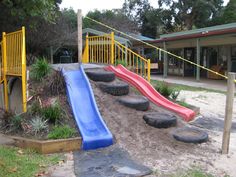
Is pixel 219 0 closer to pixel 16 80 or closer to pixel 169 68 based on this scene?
pixel 169 68

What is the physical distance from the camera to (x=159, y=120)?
23.8 ft

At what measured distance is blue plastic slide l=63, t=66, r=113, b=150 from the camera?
6.36 meters

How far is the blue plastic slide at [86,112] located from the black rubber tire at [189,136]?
1.36 metres

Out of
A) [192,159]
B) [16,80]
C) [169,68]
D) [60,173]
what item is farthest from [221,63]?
[60,173]

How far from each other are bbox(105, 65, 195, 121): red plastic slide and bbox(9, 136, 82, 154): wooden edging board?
10.1 feet

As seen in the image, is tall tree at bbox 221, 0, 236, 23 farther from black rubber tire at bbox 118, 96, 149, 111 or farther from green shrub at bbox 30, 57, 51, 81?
green shrub at bbox 30, 57, 51, 81

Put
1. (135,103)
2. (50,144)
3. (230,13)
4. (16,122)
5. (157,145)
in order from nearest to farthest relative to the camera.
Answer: (50,144) < (157,145) < (16,122) < (135,103) < (230,13)

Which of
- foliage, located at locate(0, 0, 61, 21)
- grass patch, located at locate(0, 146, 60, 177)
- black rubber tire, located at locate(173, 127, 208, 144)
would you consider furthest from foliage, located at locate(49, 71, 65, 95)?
foliage, located at locate(0, 0, 61, 21)

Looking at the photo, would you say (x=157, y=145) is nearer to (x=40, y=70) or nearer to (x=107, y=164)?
(x=107, y=164)

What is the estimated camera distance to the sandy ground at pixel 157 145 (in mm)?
5528

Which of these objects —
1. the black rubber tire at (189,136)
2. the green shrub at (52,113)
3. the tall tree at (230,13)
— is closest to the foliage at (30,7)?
the green shrub at (52,113)

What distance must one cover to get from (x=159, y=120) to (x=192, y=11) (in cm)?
3646

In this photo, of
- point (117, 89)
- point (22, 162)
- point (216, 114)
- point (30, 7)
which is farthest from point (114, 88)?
point (30, 7)

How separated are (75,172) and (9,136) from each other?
2029 millimetres
